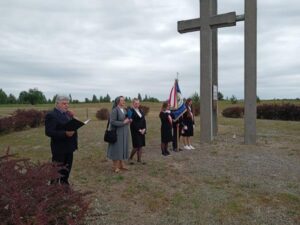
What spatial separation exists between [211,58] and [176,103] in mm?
2808

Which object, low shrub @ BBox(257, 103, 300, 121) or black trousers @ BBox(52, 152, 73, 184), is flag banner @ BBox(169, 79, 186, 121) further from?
low shrub @ BBox(257, 103, 300, 121)

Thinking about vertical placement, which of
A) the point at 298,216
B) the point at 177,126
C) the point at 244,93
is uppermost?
the point at 244,93

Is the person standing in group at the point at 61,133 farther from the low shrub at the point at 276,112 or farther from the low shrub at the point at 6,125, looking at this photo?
the low shrub at the point at 276,112

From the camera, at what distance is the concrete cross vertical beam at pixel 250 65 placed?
13.7 m

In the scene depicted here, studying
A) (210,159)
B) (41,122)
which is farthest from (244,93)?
(41,122)

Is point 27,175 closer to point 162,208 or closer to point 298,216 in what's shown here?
point 162,208

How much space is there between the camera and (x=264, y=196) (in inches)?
300

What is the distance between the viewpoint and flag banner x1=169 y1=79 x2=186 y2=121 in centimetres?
1280

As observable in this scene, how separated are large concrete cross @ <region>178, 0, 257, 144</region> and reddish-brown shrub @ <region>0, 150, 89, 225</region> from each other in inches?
429

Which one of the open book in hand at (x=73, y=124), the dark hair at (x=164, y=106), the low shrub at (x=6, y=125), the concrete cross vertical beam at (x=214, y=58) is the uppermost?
the concrete cross vertical beam at (x=214, y=58)

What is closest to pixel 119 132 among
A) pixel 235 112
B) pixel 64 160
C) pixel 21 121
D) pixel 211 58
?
pixel 64 160

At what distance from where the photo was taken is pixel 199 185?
8.47m

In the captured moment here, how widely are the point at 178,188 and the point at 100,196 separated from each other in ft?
5.23

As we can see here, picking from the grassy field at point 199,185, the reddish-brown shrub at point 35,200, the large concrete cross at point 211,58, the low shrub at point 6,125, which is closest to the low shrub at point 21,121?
the low shrub at point 6,125
